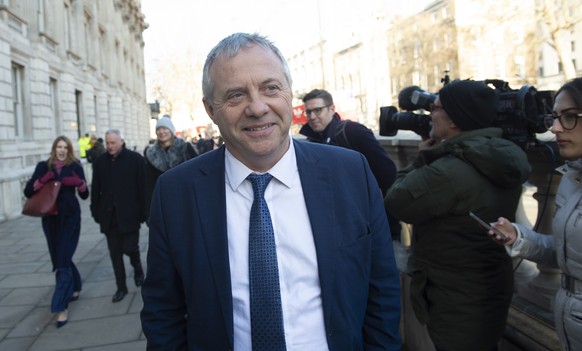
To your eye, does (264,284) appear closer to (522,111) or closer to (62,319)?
(522,111)

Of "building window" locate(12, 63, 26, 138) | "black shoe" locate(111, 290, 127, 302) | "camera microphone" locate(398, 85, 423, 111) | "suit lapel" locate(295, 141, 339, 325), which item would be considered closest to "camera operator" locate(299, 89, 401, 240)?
"camera microphone" locate(398, 85, 423, 111)

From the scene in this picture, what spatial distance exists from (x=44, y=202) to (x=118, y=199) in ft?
2.51

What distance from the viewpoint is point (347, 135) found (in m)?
4.08

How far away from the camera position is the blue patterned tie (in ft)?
5.22

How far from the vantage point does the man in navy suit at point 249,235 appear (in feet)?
5.34

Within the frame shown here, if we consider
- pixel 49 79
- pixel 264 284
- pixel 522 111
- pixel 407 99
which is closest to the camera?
pixel 264 284

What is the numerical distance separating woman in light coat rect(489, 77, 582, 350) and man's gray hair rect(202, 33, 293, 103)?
1.11 m

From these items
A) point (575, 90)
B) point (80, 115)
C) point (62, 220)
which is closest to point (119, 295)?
point (62, 220)

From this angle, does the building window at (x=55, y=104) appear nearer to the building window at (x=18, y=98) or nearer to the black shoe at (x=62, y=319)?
the building window at (x=18, y=98)

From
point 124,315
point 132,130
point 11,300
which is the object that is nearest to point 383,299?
point 124,315

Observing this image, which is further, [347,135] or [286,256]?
[347,135]

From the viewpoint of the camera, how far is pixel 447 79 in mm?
2793

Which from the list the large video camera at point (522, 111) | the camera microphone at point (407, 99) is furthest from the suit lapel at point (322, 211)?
the camera microphone at point (407, 99)

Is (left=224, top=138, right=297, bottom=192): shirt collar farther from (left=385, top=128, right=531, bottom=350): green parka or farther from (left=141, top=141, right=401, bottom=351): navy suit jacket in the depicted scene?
(left=385, top=128, right=531, bottom=350): green parka
